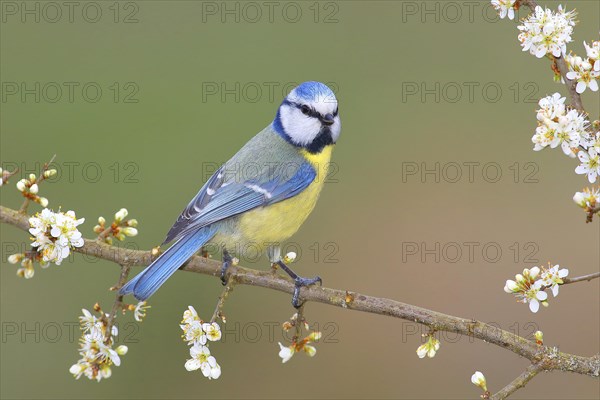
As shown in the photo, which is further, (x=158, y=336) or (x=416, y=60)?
(x=416, y=60)

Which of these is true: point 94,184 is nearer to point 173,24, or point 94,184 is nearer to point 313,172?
point 173,24

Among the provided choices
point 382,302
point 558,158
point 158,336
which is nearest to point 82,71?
point 158,336

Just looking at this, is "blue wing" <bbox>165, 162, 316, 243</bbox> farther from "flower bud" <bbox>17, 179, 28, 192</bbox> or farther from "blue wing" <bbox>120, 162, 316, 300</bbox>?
"flower bud" <bbox>17, 179, 28, 192</bbox>

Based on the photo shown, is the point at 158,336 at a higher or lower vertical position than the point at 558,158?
lower

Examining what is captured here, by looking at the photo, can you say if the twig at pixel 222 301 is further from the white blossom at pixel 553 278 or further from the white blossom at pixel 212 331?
the white blossom at pixel 553 278

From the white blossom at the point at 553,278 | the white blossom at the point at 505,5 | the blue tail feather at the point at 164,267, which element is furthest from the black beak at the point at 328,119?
the white blossom at the point at 553,278

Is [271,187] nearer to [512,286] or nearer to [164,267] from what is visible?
[164,267]

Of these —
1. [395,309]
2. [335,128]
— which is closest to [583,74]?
[395,309]
